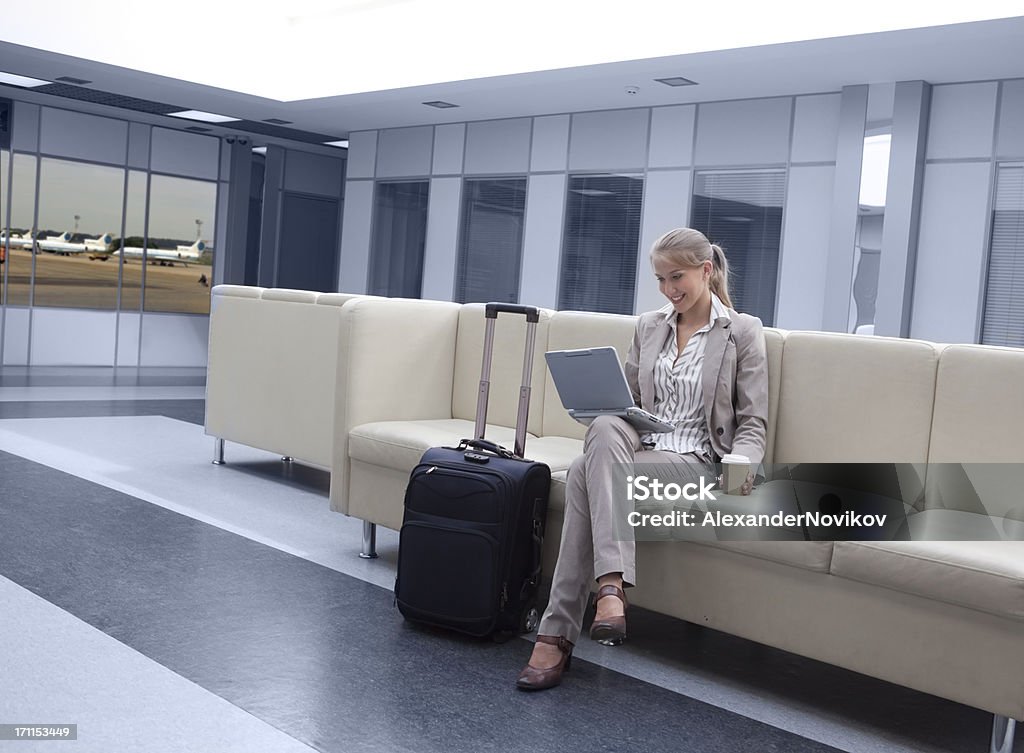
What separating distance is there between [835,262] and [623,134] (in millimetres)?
2988

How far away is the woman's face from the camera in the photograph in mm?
3447

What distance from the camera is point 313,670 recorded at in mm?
3057

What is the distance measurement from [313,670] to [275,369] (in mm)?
2998

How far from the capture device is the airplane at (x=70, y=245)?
43.3ft

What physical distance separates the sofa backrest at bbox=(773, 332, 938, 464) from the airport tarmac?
1191 cm

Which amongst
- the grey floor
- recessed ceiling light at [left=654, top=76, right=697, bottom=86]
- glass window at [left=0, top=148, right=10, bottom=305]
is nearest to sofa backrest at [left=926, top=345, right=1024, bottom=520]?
the grey floor

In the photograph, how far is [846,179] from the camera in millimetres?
9109

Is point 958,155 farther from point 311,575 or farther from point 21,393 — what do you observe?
point 21,393

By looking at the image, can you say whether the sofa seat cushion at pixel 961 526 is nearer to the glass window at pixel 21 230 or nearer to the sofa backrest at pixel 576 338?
the sofa backrest at pixel 576 338

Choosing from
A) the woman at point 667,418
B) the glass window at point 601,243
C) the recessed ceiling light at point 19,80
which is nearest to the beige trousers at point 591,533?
the woman at point 667,418

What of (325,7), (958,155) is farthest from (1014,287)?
(325,7)

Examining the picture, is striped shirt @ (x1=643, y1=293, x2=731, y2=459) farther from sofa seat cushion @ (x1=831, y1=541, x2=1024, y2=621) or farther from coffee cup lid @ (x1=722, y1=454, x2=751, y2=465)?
sofa seat cushion @ (x1=831, y1=541, x2=1024, y2=621)

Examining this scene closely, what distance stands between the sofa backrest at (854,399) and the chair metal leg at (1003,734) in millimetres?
873

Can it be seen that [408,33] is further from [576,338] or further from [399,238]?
[576,338]
